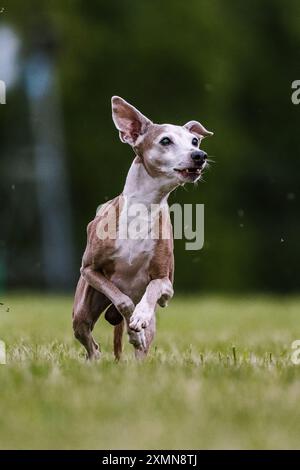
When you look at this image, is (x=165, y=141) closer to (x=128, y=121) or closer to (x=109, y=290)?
(x=128, y=121)

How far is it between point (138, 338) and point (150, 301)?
0.20 metres

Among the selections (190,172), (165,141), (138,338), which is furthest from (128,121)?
(138,338)

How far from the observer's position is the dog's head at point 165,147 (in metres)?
6.59

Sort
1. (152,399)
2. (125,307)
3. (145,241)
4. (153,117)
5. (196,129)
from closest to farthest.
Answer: (152,399) → (125,307) → (145,241) → (196,129) → (153,117)

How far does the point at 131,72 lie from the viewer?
24500 mm

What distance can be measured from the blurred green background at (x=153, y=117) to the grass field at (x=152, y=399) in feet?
54.6

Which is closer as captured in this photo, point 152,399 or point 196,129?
point 152,399

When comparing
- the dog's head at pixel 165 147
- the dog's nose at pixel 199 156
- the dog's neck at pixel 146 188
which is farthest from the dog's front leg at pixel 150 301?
the dog's nose at pixel 199 156

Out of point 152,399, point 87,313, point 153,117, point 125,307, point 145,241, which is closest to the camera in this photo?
point 152,399

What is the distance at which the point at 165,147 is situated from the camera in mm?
6680

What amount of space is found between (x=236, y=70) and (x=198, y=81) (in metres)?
1.21

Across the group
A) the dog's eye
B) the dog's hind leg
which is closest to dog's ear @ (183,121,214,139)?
the dog's eye

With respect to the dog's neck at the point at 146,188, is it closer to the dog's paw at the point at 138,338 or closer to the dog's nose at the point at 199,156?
the dog's nose at the point at 199,156
